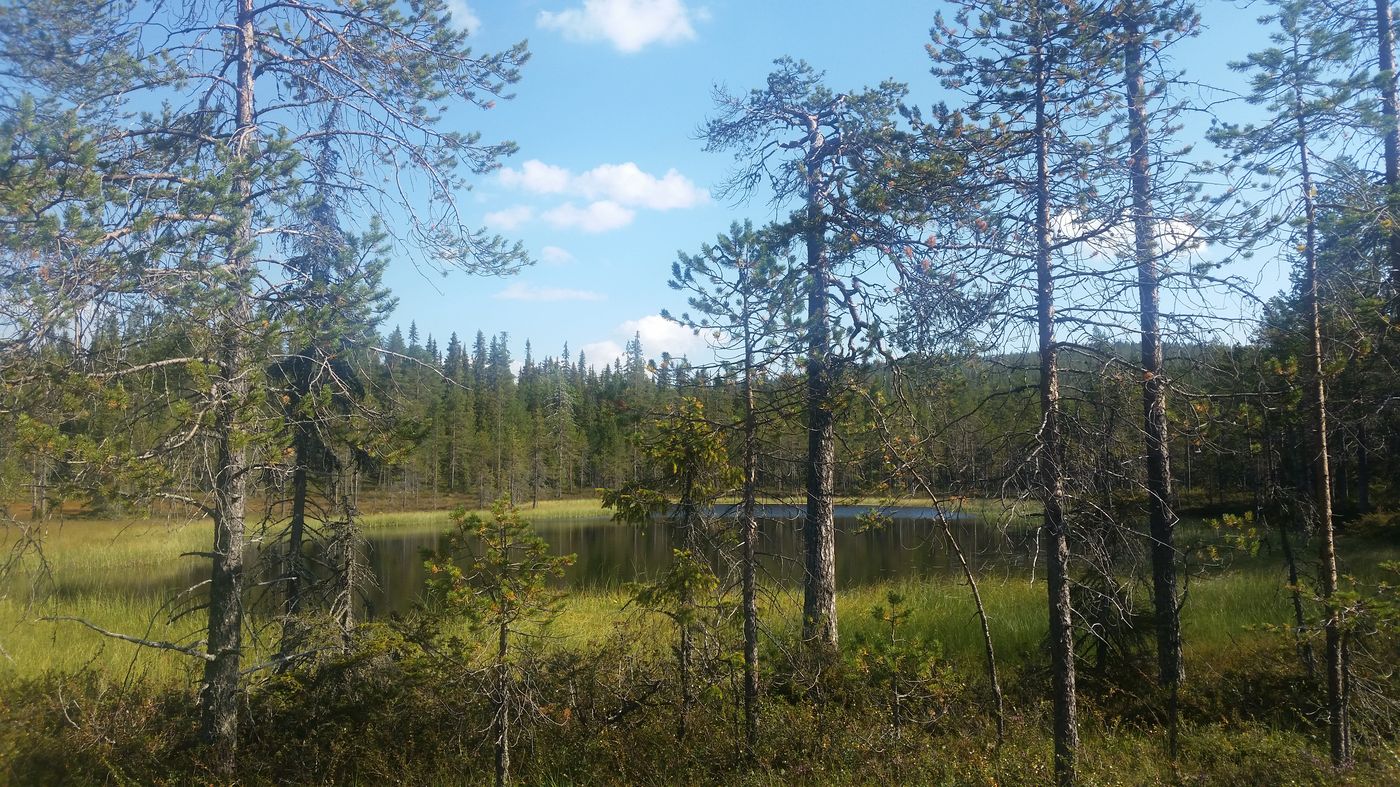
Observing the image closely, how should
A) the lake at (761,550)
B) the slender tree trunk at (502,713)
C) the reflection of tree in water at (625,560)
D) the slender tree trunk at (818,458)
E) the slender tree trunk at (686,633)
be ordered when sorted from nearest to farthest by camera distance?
the slender tree trunk at (502,713) → the slender tree trunk at (686,633) → the slender tree trunk at (818,458) → the lake at (761,550) → the reflection of tree in water at (625,560)

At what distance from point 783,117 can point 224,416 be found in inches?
294

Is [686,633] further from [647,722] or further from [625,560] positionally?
[625,560]

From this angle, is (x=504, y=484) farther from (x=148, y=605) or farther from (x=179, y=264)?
(x=179, y=264)

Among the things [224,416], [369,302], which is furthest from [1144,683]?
[224,416]

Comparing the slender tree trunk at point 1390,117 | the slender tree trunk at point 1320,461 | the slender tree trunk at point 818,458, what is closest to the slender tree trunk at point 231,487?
the slender tree trunk at point 818,458

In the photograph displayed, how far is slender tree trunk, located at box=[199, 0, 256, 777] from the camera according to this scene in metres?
5.85

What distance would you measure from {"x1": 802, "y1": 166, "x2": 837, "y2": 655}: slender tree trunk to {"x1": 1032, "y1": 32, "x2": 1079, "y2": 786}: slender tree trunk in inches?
71.1

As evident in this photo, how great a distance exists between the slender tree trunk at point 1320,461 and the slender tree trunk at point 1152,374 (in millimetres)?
1079

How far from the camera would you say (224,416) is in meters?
5.88

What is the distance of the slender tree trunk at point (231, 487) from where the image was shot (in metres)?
5.85

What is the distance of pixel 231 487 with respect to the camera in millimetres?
6359

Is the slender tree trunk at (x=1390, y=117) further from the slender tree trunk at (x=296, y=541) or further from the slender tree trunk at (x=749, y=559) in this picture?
the slender tree trunk at (x=296, y=541)

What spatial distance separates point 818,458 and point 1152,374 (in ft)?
12.1

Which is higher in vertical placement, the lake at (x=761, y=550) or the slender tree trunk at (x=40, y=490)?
the slender tree trunk at (x=40, y=490)
